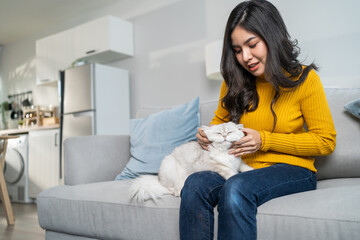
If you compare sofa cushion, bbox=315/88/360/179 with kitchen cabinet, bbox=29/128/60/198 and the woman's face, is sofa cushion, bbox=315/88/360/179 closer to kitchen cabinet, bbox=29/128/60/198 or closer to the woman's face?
the woman's face

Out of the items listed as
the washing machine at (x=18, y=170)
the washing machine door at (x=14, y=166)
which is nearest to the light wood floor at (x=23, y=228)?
the washing machine at (x=18, y=170)

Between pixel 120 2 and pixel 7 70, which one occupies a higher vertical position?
pixel 120 2

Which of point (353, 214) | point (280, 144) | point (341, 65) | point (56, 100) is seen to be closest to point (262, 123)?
point (280, 144)

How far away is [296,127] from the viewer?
1321mm

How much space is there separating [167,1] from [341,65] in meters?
2.17

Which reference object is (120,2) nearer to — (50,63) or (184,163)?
(50,63)

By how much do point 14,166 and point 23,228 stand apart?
2.03 m

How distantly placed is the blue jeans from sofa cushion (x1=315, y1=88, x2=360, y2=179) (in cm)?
33

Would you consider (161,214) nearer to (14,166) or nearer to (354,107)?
(354,107)

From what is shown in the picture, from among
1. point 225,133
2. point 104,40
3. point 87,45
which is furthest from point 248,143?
point 87,45

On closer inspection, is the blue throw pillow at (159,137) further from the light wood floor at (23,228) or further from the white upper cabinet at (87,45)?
the white upper cabinet at (87,45)

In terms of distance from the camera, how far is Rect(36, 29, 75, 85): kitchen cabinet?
4.32 metres

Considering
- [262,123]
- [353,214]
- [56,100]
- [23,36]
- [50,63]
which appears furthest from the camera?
[23,36]

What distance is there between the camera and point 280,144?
48.4 inches
